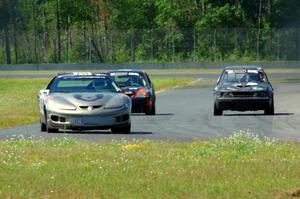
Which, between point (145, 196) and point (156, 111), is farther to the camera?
point (156, 111)

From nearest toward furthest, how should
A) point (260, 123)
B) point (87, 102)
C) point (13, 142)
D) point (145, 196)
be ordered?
1. point (145, 196)
2. point (13, 142)
3. point (87, 102)
4. point (260, 123)

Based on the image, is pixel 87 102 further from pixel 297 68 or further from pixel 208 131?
pixel 297 68

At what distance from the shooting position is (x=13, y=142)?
18.5m

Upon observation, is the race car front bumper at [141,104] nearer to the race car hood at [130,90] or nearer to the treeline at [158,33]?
the race car hood at [130,90]

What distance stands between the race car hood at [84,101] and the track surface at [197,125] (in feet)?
2.11

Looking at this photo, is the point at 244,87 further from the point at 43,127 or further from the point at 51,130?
the point at 51,130

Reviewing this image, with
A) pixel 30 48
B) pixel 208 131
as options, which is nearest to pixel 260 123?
pixel 208 131

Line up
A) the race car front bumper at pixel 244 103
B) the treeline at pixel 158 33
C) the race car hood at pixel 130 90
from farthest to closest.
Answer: the treeline at pixel 158 33 < the race car hood at pixel 130 90 < the race car front bumper at pixel 244 103

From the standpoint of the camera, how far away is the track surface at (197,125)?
898 inches

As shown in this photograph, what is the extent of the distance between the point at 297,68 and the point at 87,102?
2695 inches

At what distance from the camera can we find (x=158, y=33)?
308 ft

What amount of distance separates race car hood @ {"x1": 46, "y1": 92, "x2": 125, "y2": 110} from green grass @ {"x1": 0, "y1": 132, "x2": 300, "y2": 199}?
4.92 m

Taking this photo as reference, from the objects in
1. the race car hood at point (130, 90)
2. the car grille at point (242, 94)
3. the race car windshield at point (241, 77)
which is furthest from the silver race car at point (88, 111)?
the race car windshield at point (241, 77)

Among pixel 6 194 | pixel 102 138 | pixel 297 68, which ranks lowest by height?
pixel 297 68
